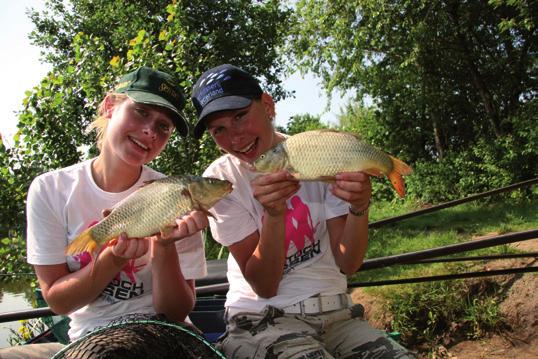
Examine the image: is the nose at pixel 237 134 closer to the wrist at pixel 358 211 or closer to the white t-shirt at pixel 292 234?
the white t-shirt at pixel 292 234

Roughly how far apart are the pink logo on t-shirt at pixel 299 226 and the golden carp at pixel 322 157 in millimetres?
343

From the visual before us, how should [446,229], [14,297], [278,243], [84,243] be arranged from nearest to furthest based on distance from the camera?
1. [84,243]
2. [278,243]
3. [446,229]
4. [14,297]

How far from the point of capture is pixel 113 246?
185 cm

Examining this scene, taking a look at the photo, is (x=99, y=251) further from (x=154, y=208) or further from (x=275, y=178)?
(x=275, y=178)

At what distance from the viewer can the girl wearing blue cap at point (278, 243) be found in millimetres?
1935

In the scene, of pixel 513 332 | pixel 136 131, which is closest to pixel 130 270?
pixel 136 131

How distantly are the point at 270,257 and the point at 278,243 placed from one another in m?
0.07

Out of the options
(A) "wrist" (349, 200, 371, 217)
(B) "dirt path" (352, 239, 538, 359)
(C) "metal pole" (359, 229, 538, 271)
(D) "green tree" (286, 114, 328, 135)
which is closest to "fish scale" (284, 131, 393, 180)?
(A) "wrist" (349, 200, 371, 217)

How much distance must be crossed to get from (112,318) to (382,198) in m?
13.3

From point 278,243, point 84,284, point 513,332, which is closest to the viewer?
point 84,284

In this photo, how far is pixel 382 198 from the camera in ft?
47.8

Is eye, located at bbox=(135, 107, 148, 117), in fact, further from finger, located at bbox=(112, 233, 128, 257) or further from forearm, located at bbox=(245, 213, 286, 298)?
forearm, located at bbox=(245, 213, 286, 298)

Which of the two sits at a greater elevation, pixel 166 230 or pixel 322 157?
pixel 322 157

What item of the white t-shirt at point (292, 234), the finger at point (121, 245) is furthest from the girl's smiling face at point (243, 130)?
the finger at point (121, 245)
